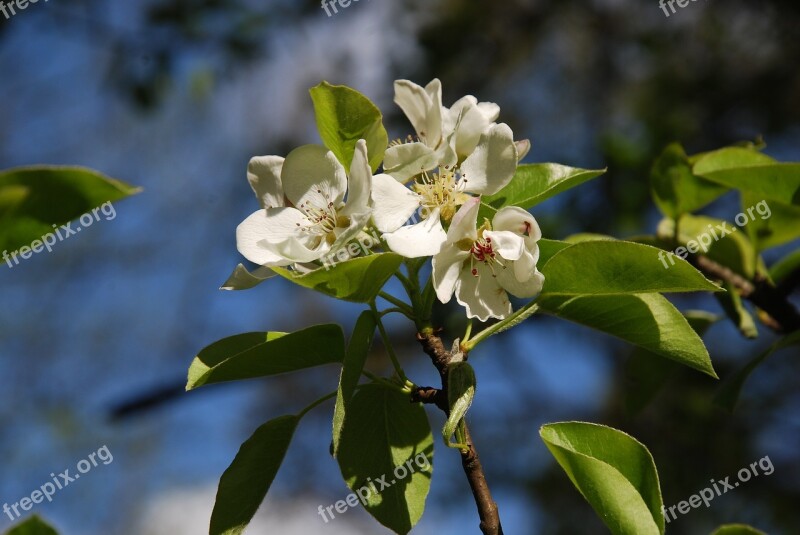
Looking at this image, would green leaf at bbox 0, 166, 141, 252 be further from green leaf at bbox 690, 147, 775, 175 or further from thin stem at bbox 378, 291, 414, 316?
green leaf at bbox 690, 147, 775, 175

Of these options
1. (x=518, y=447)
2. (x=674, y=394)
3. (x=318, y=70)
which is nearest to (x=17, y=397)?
(x=318, y=70)

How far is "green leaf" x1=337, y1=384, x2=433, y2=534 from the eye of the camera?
882mm

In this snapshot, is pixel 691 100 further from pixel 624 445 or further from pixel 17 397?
pixel 17 397

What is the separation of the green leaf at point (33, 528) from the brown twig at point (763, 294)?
1.04m

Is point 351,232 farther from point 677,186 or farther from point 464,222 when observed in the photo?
point 677,186

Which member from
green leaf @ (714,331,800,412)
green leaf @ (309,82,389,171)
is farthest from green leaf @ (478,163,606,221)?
green leaf @ (714,331,800,412)

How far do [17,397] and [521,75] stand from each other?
4.63 metres

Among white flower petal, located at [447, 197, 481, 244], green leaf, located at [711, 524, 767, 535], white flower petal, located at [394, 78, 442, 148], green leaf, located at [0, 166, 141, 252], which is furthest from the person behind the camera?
white flower petal, located at [394, 78, 442, 148]

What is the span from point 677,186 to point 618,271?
0.58m

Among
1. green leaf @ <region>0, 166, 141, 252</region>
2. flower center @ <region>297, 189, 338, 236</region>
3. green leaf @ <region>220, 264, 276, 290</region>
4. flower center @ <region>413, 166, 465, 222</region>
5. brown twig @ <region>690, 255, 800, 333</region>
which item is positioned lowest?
brown twig @ <region>690, 255, 800, 333</region>

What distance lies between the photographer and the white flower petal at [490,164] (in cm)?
88

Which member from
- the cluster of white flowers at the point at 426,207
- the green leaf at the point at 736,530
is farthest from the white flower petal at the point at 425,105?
the green leaf at the point at 736,530

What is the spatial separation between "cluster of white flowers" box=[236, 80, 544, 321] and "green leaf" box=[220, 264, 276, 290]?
0.02m

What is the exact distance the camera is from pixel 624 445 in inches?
30.8
